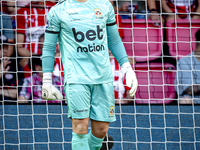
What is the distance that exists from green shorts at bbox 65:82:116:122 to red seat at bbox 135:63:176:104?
2.01 meters

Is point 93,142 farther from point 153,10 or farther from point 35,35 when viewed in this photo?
point 153,10

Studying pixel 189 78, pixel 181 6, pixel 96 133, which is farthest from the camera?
pixel 181 6

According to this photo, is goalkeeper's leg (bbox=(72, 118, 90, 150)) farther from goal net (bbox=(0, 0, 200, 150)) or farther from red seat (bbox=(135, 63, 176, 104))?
red seat (bbox=(135, 63, 176, 104))

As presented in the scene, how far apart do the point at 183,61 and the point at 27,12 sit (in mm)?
2366

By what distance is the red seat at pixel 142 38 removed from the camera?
12.9ft

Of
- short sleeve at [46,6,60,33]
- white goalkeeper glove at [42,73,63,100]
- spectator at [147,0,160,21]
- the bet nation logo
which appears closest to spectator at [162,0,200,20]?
spectator at [147,0,160,21]

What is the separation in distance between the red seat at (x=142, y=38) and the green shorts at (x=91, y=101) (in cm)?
210

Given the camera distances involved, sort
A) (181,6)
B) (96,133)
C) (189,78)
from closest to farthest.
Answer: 1. (96,133)
2. (189,78)
3. (181,6)

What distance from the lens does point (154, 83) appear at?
390cm

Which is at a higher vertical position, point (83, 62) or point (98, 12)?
point (98, 12)

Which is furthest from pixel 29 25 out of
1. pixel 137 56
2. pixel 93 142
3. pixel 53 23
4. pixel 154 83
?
pixel 93 142

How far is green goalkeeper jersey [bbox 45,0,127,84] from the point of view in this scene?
178 centimetres

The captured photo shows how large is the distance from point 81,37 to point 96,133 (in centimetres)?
67

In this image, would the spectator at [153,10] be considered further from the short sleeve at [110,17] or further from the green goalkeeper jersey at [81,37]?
the green goalkeeper jersey at [81,37]
